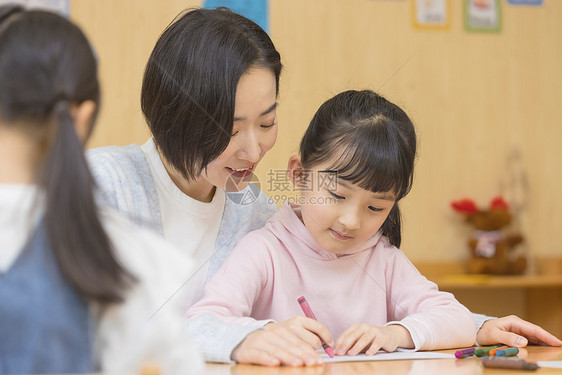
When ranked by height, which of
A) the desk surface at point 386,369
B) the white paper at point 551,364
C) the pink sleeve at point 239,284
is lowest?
the white paper at point 551,364

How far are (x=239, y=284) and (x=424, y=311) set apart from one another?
0.31 m

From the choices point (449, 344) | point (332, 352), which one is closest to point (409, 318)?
point (449, 344)

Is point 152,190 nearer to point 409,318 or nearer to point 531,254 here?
point 409,318

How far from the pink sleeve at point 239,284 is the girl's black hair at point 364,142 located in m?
0.19

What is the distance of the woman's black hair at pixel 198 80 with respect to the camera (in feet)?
3.63

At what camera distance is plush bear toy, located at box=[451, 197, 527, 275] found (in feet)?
8.21

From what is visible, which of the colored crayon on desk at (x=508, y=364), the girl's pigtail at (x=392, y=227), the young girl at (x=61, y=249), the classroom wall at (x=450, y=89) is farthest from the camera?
the classroom wall at (x=450, y=89)

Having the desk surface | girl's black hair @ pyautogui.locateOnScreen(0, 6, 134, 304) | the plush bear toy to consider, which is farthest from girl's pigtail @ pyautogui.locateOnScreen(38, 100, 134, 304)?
the plush bear toy

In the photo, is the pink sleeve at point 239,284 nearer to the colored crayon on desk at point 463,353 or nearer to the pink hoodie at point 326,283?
the pink hoodie at point 326,283

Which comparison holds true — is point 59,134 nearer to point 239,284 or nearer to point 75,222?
point 75,222

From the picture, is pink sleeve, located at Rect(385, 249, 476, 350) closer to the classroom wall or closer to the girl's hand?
the girl's hand

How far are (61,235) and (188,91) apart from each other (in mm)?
583

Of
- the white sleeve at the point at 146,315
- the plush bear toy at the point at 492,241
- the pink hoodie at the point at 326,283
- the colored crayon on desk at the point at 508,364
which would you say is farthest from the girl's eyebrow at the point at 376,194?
the plush bear toy at the point at 492,241

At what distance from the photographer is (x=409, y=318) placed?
1022mm
